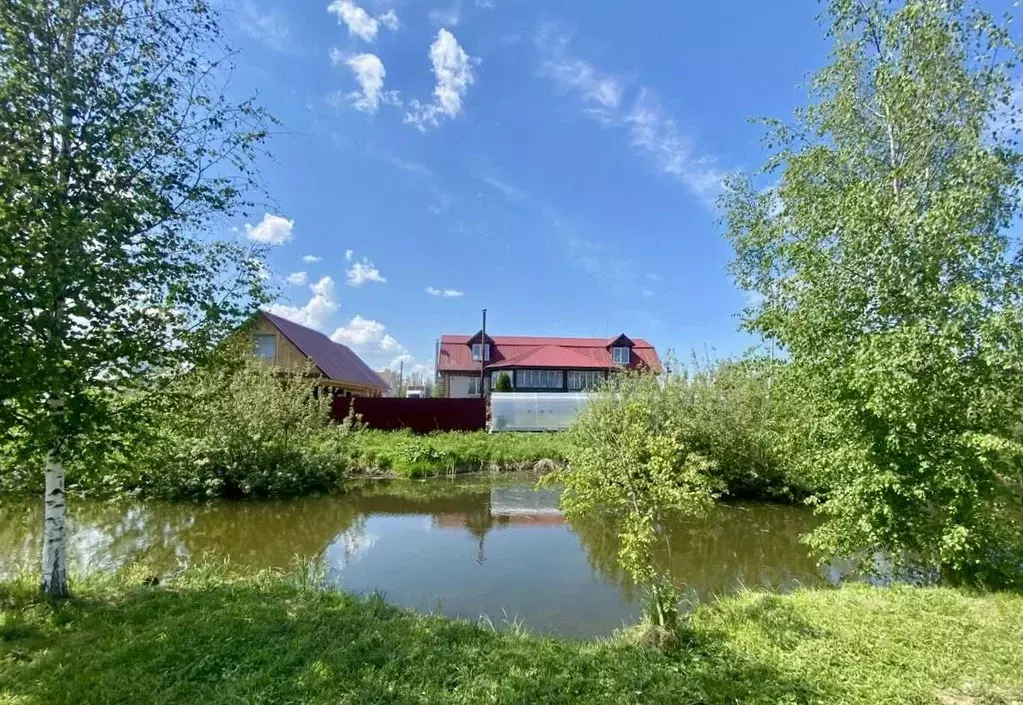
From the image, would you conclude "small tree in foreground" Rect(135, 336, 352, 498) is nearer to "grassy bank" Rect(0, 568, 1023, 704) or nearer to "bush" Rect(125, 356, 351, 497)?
"bush" Rect(125, 356, 351, 497)

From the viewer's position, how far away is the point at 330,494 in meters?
12.9

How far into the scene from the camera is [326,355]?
29.8 meters

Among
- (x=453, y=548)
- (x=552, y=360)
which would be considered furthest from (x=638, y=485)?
(x=552, y=360)

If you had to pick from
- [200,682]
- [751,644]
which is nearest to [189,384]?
[200,682]

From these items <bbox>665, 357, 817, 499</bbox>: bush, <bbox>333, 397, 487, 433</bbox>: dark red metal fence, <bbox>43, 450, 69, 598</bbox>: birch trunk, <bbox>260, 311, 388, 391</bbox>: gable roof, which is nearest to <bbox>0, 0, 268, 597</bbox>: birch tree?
Result: <bbox>43, 450, 69, 598</bbox>: birch trunk

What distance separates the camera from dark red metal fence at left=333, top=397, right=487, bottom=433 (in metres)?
20.7

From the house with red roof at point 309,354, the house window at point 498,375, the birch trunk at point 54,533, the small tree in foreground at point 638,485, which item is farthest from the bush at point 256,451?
the house window at point 498,375

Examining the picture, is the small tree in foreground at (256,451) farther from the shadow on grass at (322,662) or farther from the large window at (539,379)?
the large window at (539,379)

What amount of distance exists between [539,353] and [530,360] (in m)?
1.30

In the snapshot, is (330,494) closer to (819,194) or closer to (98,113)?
(98,113)

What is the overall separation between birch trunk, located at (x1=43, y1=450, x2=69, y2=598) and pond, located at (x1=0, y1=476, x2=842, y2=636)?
53 centimetres

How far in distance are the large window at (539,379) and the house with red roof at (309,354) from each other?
31.9 feet

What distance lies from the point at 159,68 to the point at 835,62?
8563mm

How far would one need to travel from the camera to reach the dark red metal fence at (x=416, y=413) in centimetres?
2073
